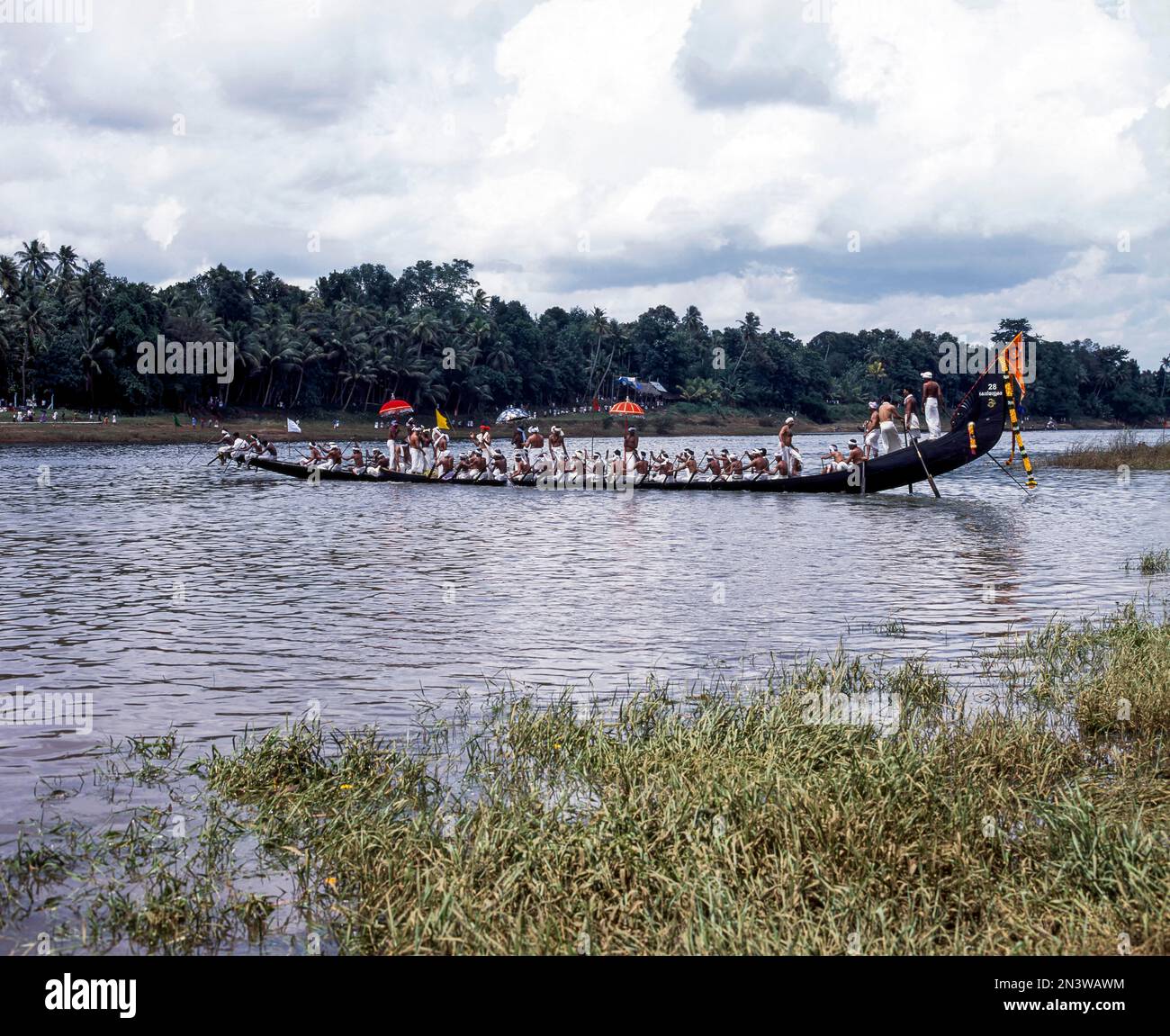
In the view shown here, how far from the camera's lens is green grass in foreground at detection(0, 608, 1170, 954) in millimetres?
5078

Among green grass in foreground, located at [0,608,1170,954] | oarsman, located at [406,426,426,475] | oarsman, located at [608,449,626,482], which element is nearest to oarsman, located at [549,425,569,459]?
oarsman, located at [608,449,626,482]

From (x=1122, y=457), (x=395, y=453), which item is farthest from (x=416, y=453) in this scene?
(x=1122, y=457)

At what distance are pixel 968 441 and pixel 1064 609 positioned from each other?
1805 cm

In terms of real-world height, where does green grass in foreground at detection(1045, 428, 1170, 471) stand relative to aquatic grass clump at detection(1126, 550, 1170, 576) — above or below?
above

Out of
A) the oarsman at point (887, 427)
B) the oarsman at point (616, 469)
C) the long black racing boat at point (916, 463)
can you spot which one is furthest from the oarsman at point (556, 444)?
the oarsman at point (887, 427)

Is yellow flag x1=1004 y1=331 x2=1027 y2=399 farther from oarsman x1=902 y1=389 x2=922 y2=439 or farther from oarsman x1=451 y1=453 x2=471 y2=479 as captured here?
oarsman x1=451 y1=453 x2=471 y2=479

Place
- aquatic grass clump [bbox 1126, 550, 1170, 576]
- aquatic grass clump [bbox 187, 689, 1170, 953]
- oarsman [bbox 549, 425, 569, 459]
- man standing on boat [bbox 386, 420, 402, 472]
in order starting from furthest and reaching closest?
1. man standing on boat [bbox 386, 420, 402, 472]
2. oarsman [bbox 549, 425, 569, 459]
3. aquatic grass clump [bbox 1126, 550, 1170, 576]
4. aquatic grass clump [bbox 187, 689, 1170, 953]

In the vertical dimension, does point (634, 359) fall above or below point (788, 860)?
above

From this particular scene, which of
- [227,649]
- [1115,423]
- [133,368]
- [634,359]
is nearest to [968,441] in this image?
[227,649]

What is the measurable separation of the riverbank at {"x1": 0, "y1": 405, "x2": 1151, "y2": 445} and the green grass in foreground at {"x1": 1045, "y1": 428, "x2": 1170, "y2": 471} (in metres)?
52.6

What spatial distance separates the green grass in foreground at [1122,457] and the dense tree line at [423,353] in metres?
26.1

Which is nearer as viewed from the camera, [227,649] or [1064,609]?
[227,649]
